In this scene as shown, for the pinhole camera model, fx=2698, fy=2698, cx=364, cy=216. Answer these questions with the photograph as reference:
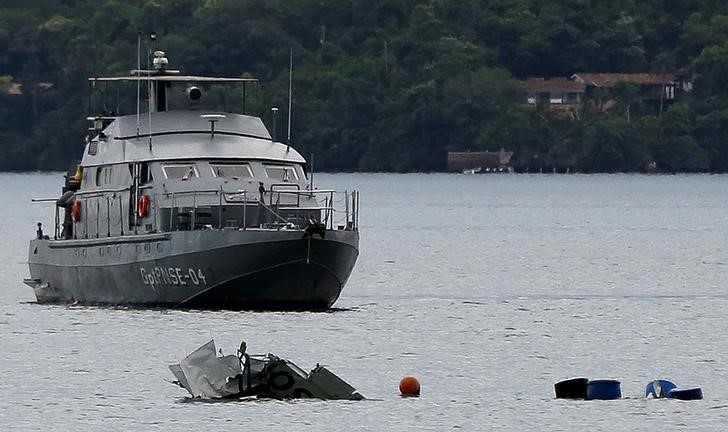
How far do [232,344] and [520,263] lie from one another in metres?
44.6

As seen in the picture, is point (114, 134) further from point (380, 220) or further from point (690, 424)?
point (380, 220)

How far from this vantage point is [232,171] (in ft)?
245

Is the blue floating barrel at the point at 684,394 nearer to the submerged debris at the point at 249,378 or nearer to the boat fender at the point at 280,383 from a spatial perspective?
the submerged debris at the point at 249,378

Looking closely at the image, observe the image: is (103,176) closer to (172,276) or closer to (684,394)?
(172,276)

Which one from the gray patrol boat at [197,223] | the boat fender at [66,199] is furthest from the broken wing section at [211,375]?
the boat fender at [66,199]

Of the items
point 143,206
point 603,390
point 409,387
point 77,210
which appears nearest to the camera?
point 603,390

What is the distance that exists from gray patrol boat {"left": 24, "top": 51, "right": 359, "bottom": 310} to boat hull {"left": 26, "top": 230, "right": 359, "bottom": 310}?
3cm

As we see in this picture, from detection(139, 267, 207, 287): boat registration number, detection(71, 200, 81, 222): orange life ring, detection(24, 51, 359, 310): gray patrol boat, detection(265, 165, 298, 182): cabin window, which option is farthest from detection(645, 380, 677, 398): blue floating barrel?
detection(71, 200, 81, 222): orange life ring

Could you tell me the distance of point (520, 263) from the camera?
11019cm

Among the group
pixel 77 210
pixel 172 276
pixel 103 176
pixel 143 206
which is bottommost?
pixel 172 276

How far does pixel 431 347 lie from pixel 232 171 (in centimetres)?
915

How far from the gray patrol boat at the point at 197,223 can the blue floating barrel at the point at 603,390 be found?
1575 cm


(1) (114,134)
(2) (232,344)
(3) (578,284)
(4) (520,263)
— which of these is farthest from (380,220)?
(2) (232,344)

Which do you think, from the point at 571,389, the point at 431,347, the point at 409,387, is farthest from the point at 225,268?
the point at 571,389
